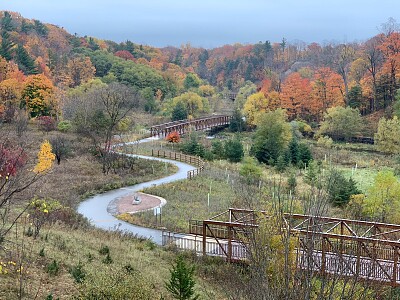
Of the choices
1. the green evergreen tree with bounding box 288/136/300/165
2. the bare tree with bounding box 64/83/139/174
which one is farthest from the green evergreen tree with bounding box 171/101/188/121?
the bare tree with bounding box 64/83/139/174

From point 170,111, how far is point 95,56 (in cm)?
2846

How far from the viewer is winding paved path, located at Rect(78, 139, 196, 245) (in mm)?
22328

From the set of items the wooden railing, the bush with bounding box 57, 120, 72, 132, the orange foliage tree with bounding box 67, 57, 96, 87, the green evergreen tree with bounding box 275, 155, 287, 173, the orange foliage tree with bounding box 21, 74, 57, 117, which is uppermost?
the orange foliage tree with bounding box 67, 57, 96, 87

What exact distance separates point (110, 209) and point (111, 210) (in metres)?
0.25

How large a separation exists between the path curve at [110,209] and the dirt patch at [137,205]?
56cm

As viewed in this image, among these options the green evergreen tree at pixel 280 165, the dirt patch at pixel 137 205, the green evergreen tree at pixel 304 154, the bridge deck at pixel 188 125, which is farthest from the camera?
the bridge deck at pixel 188 125

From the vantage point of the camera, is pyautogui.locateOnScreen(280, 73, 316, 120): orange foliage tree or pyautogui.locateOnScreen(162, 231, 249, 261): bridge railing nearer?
pyautogui.locateOnScreen(162, 231, 249, 261): bridge railing

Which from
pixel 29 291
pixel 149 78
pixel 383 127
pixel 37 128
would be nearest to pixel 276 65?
pixel 149 78

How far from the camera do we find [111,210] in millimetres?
26406

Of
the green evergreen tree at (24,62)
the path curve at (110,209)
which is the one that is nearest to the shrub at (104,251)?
the path curve at (110,209)

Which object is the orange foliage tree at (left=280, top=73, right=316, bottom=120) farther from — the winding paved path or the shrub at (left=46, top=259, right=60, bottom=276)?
the shrub at (left=46, top=259, right=60, bottom=276)

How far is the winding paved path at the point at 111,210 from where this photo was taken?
2233cm

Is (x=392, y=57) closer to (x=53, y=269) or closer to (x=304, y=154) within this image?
(x=304, y=154)

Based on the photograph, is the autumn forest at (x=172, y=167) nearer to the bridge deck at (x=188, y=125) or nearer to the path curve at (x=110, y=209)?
the path curve at (x=110, y=209)
